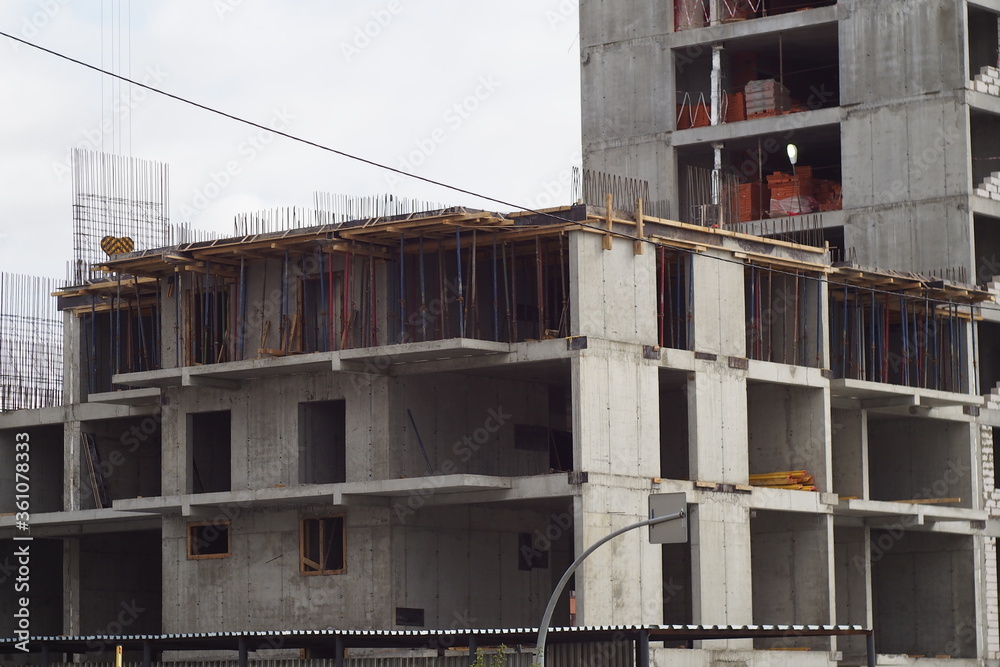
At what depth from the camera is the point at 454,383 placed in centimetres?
4328

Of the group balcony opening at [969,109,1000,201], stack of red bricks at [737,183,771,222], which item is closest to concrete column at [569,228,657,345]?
stack of red bricks at [737,183,771,222]

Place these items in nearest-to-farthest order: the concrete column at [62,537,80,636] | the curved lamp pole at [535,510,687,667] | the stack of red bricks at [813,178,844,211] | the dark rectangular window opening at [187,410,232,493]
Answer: the curved lamp pole at [535,510,687,667] < the dark rectangular window opening at [187,410,232,493] < the concrete column at [62,537,80,636] < the stack of red bricks at [813,178,844,211]

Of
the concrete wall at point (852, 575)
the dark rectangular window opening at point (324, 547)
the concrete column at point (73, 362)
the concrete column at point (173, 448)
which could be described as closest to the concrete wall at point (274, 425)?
the concrete column at point (173, 448)

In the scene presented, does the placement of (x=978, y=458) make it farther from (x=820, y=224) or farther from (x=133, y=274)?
(x=133, y=274)

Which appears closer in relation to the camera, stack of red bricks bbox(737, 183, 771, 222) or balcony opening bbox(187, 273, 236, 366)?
balcony opening bbox(187, 273, 236, 366)

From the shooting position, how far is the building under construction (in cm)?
4056

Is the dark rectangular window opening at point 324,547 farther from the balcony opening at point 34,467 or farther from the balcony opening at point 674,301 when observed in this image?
the balcony opening at point 34,467

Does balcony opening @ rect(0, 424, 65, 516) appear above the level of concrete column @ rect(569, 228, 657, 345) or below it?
below

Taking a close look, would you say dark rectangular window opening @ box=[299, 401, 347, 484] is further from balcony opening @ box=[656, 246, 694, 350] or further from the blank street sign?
the blank street sign

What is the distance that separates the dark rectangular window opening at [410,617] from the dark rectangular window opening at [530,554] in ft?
13.4

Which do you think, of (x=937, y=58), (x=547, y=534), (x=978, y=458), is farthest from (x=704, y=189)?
(x=547, y=534)

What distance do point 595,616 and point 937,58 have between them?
25.4 m

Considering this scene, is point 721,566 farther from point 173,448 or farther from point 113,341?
point 113,341

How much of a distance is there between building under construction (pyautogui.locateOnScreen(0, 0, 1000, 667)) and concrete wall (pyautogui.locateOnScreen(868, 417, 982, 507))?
7cm
